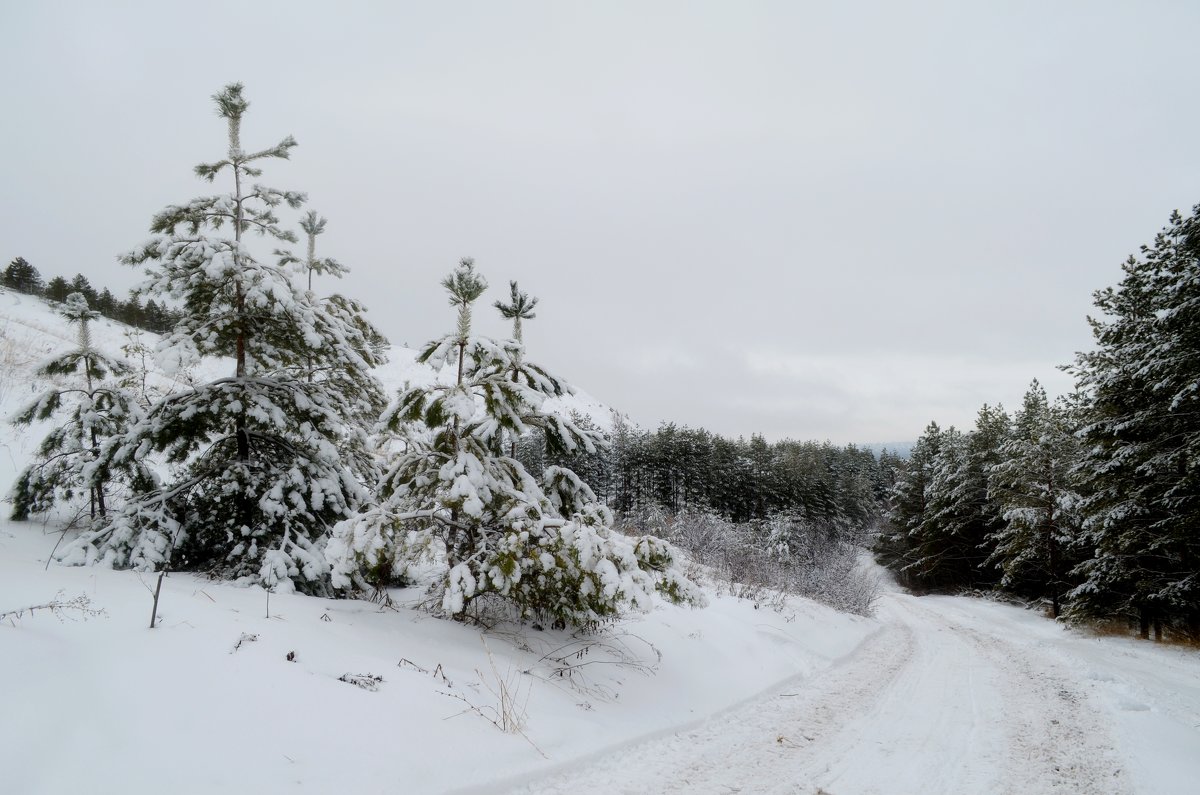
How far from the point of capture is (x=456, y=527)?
5371 millimetres

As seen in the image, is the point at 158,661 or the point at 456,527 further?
the point at 456,527

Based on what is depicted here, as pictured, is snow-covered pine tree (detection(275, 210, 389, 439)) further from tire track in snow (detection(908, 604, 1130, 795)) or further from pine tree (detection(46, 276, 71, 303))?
pine tree (detection(46, 276, 71, 303))

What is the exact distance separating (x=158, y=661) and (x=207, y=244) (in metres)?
4.35

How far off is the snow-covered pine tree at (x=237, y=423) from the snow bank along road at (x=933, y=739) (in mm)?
4329

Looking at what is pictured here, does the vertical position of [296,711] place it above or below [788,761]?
above

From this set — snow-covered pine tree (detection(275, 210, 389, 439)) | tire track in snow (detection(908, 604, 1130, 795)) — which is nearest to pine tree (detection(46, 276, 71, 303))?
snow-covered pine tree (detection(275, 210, 389, 439))

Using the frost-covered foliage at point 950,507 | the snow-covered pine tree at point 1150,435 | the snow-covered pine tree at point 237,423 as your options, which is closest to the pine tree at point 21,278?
the snow-covered pine tree at point 237,423

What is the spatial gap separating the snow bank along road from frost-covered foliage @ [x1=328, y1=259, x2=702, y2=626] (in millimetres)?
1282

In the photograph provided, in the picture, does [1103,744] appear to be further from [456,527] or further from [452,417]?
[452,417]

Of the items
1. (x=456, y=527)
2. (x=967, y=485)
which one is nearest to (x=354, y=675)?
(x=456, y=527)

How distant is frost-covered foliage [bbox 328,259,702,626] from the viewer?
471cm

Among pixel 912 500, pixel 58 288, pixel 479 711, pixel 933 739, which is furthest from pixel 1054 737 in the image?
pixel 58 288

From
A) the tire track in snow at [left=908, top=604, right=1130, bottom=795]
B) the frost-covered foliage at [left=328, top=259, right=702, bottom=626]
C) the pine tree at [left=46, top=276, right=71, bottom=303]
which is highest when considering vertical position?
the pine tree at [left=46, top=276, right=71, bottom=303]

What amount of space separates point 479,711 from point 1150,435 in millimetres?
16827
